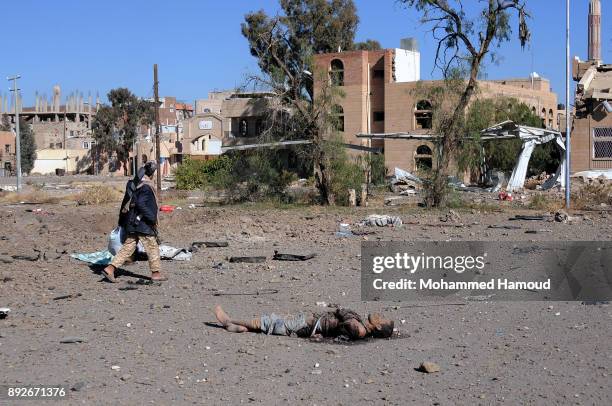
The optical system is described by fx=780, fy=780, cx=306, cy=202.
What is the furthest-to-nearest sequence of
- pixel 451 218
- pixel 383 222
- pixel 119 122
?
pixel 119 122, pixel 451 218, pixel 383 222

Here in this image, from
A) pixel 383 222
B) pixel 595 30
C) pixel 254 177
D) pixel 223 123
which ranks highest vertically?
pixel 595 30

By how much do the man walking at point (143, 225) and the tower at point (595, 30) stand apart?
46690mm

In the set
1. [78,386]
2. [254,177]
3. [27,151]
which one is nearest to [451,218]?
[254,177]

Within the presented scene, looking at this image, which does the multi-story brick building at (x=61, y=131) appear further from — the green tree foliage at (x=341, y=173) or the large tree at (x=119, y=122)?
the green tree foliage at (x=341, y=173)

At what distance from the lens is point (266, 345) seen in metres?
7.71

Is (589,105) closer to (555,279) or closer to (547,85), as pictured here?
(547,85)

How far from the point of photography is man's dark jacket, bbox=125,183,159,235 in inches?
445

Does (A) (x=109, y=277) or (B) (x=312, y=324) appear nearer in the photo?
(B) (x=312, y=324)

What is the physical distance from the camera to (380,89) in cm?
5662

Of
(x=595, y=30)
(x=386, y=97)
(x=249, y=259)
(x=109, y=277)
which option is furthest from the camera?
(x=386, y=97)

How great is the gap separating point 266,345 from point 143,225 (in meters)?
4.26

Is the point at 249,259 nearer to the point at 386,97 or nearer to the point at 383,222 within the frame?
the point at 383,222

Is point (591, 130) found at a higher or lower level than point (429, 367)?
higher

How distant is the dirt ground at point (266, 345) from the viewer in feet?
20.3
